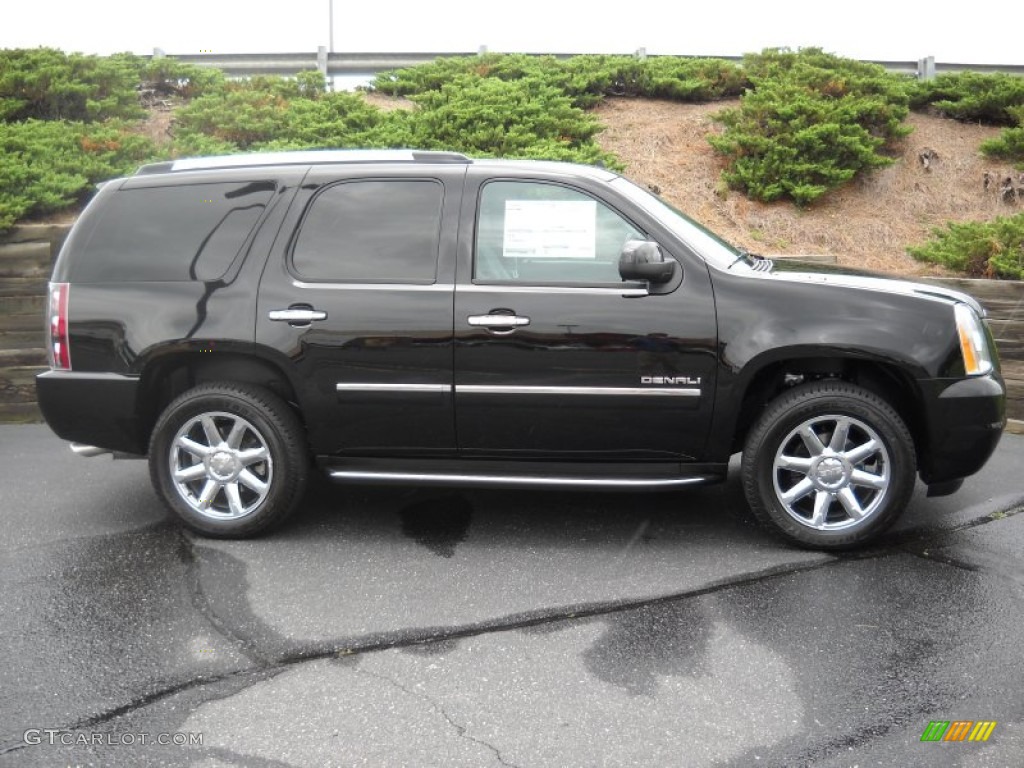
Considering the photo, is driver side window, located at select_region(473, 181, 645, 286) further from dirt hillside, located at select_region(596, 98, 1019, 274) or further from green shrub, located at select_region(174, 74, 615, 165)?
green shrub, located at select_region(174, 74, 615, 165)

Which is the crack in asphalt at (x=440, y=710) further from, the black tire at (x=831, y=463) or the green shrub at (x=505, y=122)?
the green shrub at (x=505, y=122)

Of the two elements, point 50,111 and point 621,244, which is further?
point 50,111

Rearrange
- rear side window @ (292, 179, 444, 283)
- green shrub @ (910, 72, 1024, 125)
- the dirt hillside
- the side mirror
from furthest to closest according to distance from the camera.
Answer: green shrub @ (910, 72, 1024, 125)
the dirt hillside
rear side window @ (292, 179, 444, 283)
the side mirror

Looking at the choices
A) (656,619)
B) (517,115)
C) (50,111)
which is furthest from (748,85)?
(656,619)

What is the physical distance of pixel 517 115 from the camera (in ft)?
37.7

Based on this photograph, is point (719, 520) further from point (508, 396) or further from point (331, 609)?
point (331, 609)

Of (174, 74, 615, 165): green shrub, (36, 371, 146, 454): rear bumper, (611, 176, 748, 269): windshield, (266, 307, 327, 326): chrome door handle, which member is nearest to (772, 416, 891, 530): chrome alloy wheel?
(611, 176, 748, 269): windshield

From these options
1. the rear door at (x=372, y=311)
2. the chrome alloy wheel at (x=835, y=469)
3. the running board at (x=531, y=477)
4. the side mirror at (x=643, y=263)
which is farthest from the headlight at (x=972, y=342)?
the rear door at (x=372, y=311)

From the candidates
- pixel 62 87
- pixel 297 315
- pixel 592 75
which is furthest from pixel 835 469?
pixel 62 87

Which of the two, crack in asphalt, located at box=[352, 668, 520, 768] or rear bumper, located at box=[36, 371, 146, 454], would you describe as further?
rear bumper, located at box=[36, 371, 146, 454]

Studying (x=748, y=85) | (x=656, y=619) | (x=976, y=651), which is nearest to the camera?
(x=976, y=651)

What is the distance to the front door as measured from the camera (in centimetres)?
496

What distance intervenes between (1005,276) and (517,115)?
536 cm

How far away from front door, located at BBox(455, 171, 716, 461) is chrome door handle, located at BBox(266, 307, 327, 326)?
0.70m
